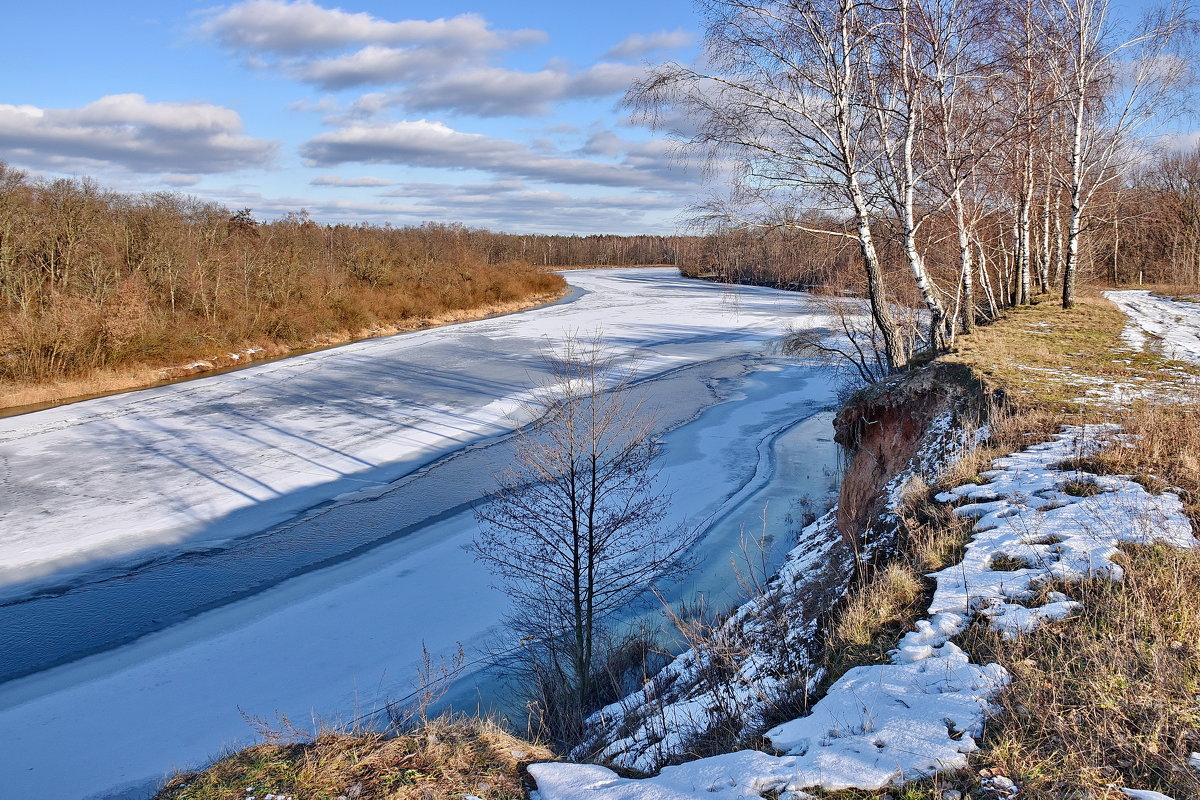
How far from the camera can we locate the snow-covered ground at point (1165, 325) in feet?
37.7

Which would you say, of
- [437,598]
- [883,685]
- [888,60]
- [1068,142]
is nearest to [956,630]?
[883,685]

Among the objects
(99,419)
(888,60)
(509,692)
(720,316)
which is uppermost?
(888,60)

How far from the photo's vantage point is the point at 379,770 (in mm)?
3891

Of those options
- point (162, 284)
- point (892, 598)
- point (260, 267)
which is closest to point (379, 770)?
point (892, 598)

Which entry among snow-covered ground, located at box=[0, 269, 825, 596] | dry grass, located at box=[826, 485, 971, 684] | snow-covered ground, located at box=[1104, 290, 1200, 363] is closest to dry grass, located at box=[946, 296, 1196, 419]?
snow-covered ground, located at box=[1104, 290, 1200, 363]

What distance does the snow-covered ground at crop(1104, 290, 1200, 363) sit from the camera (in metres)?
11.5

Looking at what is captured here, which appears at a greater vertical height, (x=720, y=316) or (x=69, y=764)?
(x=720, y=316)

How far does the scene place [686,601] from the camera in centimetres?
966

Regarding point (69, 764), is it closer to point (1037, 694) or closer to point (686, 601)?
point (686, 601)

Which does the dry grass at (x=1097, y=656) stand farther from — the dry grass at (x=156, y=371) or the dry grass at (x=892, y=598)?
the dry grass at (x=156, y=371)

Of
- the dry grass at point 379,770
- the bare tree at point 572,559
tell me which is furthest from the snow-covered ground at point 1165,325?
the dry grass at point 379,770

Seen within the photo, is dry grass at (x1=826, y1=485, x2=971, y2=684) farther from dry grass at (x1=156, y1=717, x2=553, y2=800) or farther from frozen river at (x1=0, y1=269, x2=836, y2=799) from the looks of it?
frozen river at (x1=0, y1=269, x2=836, y2=799)

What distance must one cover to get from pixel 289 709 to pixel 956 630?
6.74 meters

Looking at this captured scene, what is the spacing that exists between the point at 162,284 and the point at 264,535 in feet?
79.0
